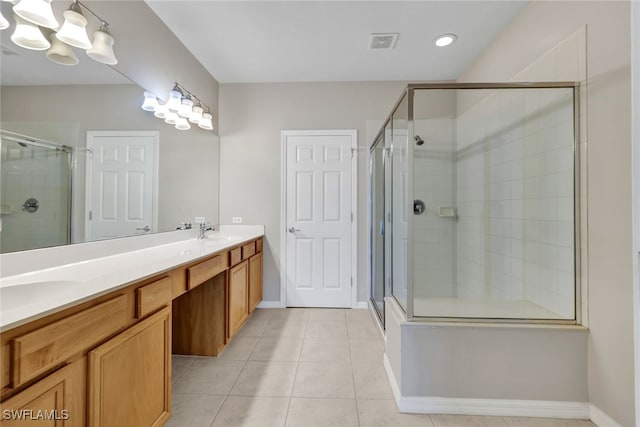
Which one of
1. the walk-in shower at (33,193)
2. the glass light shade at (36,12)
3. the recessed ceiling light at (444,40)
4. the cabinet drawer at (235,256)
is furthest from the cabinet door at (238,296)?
the recessed ceiling light at (444,40)

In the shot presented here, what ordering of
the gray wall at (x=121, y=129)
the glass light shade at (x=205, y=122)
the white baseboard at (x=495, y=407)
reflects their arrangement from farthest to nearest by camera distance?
the glass light shade at (x=205, y=122) → the white baseboard at (x=495, y=407) → the gray wall at (x=121, y=129)

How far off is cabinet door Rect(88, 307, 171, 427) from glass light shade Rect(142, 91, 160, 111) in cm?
150

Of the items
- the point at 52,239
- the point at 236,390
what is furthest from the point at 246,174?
the point at 236,390

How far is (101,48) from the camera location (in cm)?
152

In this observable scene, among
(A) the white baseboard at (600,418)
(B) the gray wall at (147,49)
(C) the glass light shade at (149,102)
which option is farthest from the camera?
(C) the glass light shade at (149,102)

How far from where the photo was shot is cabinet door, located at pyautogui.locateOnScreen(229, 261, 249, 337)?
220 cm

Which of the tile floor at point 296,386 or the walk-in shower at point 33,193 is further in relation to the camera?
the tile floor at point 296,386

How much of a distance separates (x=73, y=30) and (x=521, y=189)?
2.80m

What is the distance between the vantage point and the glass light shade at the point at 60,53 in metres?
1.35

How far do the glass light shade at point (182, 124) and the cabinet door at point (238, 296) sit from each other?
4.28 ft

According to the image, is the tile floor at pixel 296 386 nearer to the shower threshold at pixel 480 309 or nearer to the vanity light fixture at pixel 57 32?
→ the shower threshold at pixel 480 309

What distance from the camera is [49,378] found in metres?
0.78

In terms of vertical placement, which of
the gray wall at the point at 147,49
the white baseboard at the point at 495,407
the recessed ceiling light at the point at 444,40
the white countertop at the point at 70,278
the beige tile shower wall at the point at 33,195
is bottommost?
the white baseboard at the point at 495,407

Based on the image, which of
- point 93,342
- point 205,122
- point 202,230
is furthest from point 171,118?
point 93,342
